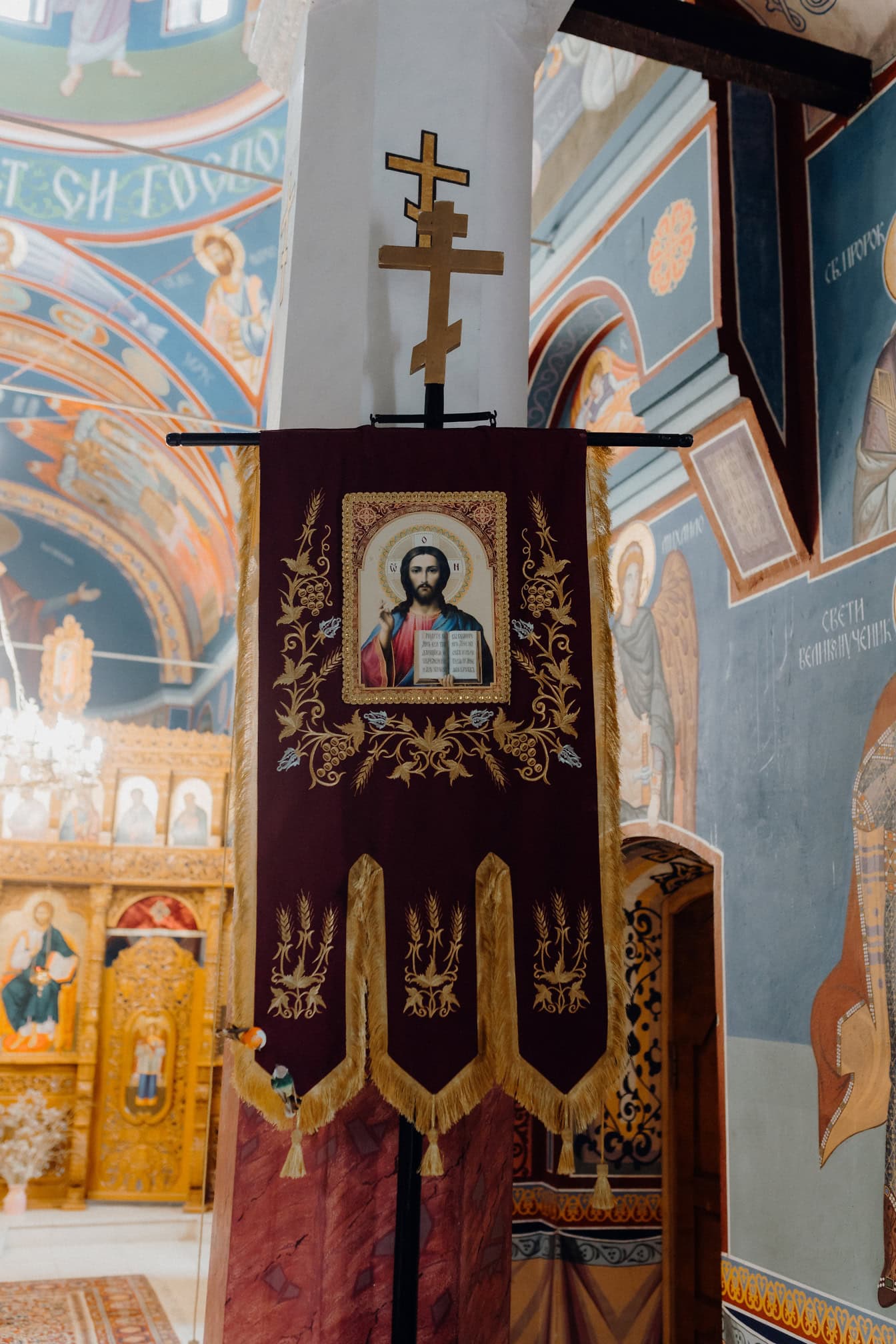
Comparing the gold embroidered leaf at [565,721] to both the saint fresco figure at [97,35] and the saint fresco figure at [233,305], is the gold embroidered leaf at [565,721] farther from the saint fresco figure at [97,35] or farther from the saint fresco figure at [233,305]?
the saint fresco figure at [97,35]

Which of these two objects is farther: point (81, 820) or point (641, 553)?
point (81, 820)

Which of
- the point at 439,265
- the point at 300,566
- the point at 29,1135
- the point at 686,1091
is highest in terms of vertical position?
the point at 439,265

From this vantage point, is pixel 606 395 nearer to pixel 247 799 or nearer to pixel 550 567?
pixel 550 567

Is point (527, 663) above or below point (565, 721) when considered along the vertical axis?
above

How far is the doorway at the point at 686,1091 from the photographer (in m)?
6.57

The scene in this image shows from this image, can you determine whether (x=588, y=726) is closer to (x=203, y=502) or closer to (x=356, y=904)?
(x=356, y=904)

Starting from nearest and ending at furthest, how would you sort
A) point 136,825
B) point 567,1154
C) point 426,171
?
point 567,1154
point 426,171
point 136,825

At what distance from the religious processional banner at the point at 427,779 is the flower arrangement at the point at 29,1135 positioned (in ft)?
33.1

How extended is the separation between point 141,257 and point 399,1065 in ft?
29.3

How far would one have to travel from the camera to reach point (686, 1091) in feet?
22.2

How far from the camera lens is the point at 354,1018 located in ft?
8.73

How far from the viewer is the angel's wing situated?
5.69m

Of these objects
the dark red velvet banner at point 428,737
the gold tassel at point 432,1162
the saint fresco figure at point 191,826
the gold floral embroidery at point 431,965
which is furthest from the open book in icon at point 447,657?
the saint fresco figure at point 191,826

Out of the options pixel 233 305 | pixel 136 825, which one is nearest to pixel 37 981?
pixel 136 825
